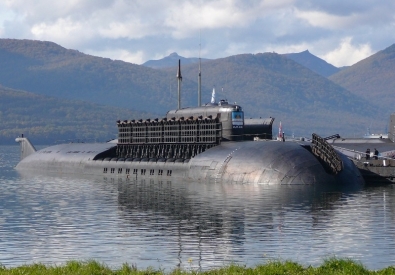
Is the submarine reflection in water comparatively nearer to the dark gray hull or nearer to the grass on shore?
the dark gray hull

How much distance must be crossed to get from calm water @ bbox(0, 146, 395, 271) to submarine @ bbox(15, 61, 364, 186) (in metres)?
1.90

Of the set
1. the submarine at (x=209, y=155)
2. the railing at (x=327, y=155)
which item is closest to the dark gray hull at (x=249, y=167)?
the submarine at (x=209, y=155)

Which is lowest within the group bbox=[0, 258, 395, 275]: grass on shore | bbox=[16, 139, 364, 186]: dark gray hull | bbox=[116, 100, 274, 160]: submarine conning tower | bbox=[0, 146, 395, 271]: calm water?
bbox=[0, 146, 395, 271]: calm water

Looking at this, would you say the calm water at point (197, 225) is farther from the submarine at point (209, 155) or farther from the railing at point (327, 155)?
the railing at point (327, 155)

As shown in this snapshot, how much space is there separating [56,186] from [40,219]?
25.9 metres

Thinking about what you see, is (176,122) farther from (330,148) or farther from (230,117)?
(330,148)

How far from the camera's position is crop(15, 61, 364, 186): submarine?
60500 mm

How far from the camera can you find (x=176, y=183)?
6738 cm

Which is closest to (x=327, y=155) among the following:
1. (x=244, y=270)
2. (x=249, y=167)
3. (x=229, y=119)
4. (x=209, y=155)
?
(x=249, y=167)

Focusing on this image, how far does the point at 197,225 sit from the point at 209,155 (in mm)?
27400

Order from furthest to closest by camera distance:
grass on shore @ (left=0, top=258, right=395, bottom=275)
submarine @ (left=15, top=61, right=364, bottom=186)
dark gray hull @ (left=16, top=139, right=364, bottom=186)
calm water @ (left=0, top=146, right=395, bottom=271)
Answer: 1. submarine @ (left=15, top=61, right=364, bottom=186)
2. dark gray hull @ (left=16, top=139, right=364, bottom=186)
3. calm water @ (left=0, top=146, right=395, bottom=271)
4. grass on shore @ (left=0, top=258, right=395, bottom=275)

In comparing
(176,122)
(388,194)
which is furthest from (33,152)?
(388,194)

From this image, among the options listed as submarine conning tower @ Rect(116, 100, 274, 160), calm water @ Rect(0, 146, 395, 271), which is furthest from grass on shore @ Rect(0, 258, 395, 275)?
submarine conning tower @ Rect(116, 100, 274, 160)

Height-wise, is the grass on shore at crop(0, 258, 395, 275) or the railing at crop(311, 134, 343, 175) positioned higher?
the railing at crop(311, 134, 343, 175)
